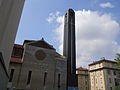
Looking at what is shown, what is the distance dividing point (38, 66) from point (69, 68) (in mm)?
7888

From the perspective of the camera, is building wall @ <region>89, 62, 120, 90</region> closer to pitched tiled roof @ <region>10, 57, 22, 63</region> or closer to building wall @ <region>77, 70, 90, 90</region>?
building wall @ <region>77, 70, 90, 90</region>

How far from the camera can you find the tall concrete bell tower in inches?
1152

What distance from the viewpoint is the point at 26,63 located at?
2550 cm

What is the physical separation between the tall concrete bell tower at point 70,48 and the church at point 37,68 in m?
1.35

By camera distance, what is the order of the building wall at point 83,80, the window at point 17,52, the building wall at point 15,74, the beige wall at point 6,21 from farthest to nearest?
the building wall at point 83,80
the window at point 17,52
the building wall at point 15,74
the beige wall at point 6,21

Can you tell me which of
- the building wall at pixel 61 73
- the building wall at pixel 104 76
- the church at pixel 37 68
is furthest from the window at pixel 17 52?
the building wall at pixel 104 76

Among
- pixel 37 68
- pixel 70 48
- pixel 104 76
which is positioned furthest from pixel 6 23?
pixel 104 76

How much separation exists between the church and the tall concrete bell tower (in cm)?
135

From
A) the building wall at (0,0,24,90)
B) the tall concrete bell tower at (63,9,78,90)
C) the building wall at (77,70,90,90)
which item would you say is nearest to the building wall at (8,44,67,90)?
the tall concrete bell tower at (63,9,78,90)

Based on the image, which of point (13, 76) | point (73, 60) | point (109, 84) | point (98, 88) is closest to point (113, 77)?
point (109, 84)

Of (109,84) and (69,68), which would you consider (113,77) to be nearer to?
(109,84)

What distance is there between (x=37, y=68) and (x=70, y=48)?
394 inches

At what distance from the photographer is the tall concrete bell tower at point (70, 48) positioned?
96.0 ft

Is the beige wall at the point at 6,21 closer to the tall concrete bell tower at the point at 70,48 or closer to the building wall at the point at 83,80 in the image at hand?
the tall concrete bell tower at the point at 70,48
